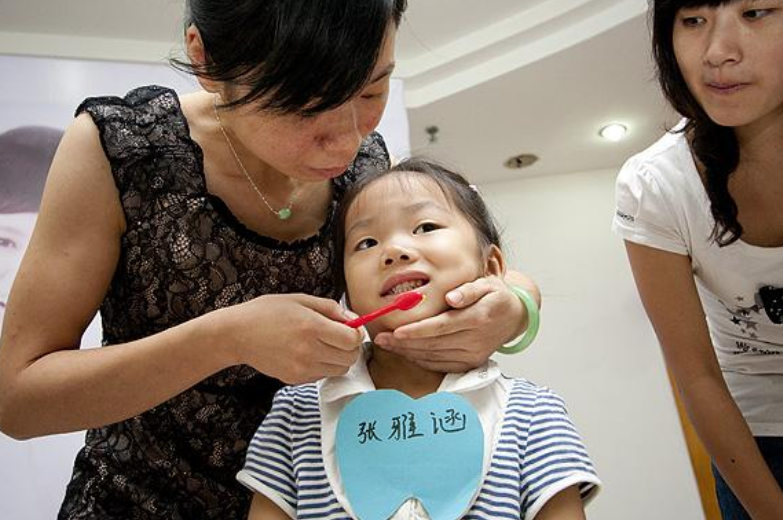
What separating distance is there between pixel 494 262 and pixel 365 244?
0.22 m

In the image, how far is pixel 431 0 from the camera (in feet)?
7.77

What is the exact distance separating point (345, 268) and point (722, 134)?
67cm

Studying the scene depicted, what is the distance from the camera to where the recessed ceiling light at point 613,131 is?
298cm

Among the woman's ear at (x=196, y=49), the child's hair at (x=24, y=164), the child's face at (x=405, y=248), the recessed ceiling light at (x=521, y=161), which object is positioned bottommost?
the child's face at (x=405, y=248)

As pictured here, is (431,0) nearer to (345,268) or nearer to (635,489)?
(345,268)

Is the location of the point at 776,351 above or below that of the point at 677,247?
below

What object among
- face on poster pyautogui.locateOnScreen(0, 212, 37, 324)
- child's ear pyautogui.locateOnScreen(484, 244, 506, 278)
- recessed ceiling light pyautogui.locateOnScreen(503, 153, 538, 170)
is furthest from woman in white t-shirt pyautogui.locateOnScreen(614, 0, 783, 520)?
recessed ceiling light pyautogui.locateOnScreen(503, 153, 538, 170)

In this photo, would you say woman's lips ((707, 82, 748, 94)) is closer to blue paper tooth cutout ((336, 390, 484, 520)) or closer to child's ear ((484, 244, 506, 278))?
child's ear ((484, 244, 506, 278))

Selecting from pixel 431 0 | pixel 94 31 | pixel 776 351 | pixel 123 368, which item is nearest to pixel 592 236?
pixel 431 0

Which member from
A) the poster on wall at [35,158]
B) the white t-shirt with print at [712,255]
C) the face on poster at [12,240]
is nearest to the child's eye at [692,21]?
the white t-shirt with print at [712,255]

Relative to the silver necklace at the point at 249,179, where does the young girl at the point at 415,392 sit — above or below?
below

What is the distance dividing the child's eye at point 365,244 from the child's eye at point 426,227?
0.07m

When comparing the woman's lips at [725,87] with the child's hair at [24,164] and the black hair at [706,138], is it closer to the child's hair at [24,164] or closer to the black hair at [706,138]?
the black hair at [706,138]

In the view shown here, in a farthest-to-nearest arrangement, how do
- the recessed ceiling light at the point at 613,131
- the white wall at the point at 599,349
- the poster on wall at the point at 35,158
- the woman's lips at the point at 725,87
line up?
the recessed ceiling light at the point at 613,131 → the white wall at the point at 599,349 → the poster on wall at the point at 35,158 → the woman's lips at the point at 725,87
